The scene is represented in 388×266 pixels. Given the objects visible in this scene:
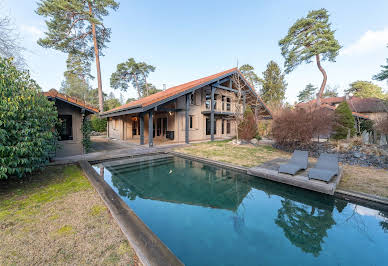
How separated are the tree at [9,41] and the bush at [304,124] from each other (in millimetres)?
15140

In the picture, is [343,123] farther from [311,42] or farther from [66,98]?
[66,98]

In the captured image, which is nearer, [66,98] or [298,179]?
[298,179]

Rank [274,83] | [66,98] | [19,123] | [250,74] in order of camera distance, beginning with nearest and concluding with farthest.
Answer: [19,123] → [66,98] → [274,83] → [250,74]

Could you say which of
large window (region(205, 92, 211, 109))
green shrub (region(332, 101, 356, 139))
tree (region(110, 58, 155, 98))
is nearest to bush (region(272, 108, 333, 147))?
green shrub (region(332, 101, 356, 139))

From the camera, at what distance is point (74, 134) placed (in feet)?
27.4

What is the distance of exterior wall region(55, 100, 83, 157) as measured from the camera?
26.2ft

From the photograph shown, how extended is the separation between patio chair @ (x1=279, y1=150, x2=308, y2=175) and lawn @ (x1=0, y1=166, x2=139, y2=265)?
16.9 ft

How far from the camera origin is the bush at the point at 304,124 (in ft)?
28.4

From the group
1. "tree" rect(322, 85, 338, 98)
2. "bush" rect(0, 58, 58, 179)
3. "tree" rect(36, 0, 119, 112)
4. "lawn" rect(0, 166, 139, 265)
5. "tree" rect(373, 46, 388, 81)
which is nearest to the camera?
"lawn" rect(0, 166, 139, 265)

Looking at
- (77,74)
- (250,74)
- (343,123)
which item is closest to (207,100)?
(343,123)

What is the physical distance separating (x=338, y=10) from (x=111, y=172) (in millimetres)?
25305

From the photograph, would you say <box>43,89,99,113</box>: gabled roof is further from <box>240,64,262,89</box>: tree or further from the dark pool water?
<box>240,64,262,89</box>: tree

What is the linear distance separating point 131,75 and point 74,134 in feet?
93.0

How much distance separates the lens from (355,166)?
6.88 meters
